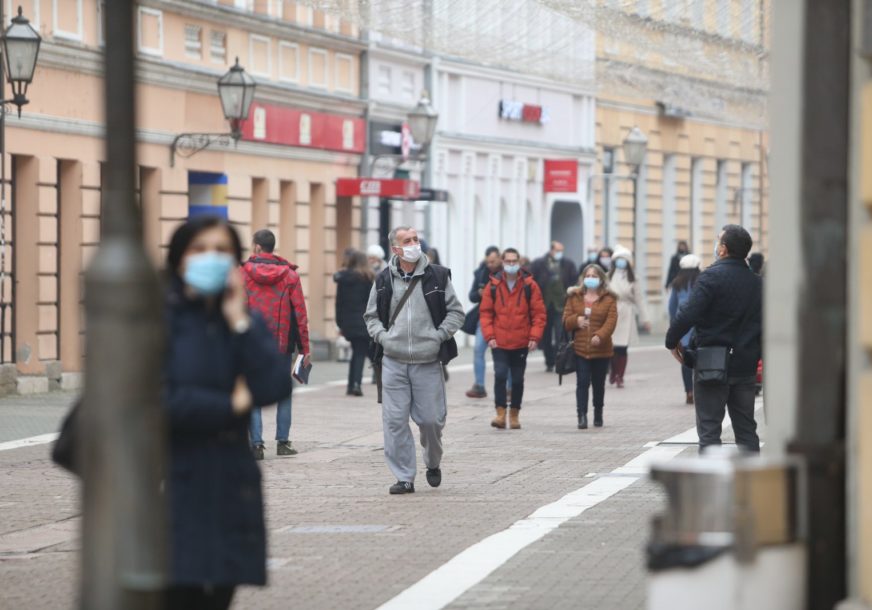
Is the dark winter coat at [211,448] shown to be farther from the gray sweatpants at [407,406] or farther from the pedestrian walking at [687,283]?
the pedestrian walking at [687,283]

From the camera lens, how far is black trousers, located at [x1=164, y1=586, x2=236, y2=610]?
722 cm

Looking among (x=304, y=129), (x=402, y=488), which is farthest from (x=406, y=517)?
(x=304, y=129)

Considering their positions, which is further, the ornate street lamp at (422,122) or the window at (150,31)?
the ornate street lamp at (422,122)

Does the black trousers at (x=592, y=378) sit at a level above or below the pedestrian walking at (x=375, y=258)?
below

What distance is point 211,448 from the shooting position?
23.7 feet

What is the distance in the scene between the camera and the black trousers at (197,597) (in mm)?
7223

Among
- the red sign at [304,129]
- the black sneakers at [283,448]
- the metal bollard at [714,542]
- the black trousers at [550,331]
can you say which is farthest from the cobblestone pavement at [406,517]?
the red sign at [304,129]

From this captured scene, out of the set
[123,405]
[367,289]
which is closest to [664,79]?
[367,289]

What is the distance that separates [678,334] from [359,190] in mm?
23245

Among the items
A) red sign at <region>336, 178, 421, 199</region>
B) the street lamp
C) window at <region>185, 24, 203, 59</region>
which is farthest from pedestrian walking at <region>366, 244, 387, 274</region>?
red sign at <region>336, 178, 421, 199</region>

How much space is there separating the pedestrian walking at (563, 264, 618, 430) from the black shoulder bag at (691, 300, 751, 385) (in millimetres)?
7054

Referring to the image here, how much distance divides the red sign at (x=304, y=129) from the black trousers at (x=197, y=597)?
2762 cm

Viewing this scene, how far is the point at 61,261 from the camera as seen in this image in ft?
94.0

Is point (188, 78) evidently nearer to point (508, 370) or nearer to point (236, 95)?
point (236, 95)
